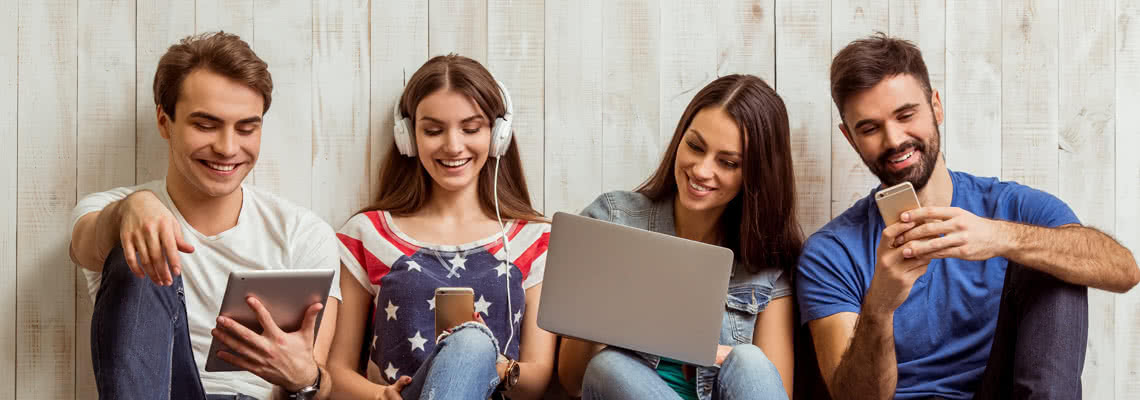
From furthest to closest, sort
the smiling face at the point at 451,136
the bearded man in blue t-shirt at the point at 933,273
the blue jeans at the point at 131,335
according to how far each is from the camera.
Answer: the smiling face at the point at 451,136, the bearded man in blue t-shirt at the point at 933,273, the blue jeans at the point at 131,335

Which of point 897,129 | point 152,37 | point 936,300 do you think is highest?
point 152,37

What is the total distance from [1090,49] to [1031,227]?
0.81 meters

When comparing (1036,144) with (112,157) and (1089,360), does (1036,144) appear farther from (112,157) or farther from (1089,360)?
(112,157)

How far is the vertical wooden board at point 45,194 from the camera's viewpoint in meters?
2.01

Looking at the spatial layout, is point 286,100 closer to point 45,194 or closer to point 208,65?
point 208,65

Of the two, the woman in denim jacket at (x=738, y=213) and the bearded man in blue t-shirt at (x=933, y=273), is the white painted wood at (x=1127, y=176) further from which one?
the woman in denim jacket at (x=738, y=213)

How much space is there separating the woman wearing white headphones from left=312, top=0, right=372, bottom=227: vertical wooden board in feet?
0.44

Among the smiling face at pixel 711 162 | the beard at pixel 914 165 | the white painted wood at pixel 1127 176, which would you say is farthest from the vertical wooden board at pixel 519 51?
the white painted wood at pixel 1127 176

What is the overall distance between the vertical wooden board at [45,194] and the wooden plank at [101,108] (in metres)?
0.02

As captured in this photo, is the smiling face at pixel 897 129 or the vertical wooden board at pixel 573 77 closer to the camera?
the smiling face at pixel 897 129

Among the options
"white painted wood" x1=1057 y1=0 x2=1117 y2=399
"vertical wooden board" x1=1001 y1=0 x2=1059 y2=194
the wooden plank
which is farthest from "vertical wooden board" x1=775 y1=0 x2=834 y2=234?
the wooden plank

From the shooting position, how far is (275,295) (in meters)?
1.48

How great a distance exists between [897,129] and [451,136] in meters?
0.94

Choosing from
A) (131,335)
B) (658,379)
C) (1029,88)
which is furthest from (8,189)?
(1029,88)
